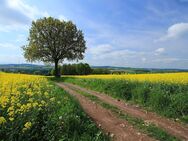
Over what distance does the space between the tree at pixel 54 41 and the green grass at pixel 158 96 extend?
31.0 m

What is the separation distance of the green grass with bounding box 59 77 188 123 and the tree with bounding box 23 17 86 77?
31.0 m

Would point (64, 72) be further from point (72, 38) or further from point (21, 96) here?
point (21, 96)

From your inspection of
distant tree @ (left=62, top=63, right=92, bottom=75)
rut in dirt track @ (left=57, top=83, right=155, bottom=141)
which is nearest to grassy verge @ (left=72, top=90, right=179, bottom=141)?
rut in dirt track @ (left=57, top=83, right=155, bottom=141)

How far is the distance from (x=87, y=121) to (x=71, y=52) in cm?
4287

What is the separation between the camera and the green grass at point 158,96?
13625mm

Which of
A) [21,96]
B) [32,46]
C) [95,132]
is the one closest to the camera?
[95,132]

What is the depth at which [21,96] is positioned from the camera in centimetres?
1079

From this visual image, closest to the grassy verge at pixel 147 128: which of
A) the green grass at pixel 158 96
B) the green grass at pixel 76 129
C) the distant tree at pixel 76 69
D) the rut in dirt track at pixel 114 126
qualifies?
the rut in dirt track at pixel 114 126

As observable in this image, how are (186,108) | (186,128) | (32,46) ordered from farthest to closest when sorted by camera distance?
(32,46)
(186,108)
(186,128)

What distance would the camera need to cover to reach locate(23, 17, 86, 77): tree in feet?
170

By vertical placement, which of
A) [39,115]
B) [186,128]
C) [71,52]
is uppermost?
[71,52]

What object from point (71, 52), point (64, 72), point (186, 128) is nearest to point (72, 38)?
point (71, 52)

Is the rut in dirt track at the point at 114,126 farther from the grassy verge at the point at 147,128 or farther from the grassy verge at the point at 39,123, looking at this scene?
the grassy verge at the point at 39,123

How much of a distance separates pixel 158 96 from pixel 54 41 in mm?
39082
